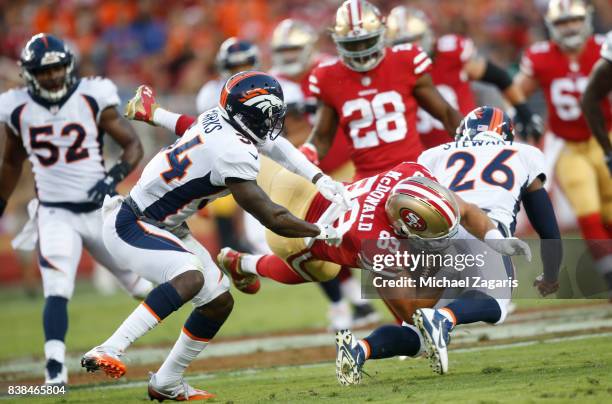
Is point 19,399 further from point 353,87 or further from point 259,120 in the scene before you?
point 353,87

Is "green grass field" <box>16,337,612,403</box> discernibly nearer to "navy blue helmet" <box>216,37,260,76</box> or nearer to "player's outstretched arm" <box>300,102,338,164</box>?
"player's outstretched arm" <box>300,102,338,164</box>

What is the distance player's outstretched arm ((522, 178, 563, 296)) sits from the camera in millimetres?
6016

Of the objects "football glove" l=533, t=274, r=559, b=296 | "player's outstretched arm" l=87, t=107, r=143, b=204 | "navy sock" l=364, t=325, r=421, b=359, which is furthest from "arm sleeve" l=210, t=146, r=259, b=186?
"football glove" l=533, t=274, r=559, b=296

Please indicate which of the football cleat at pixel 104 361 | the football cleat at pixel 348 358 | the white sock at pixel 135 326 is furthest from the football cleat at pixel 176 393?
the football cleat at pixel 348 358

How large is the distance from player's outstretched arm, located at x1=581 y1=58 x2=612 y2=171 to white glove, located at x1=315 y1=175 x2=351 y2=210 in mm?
2643

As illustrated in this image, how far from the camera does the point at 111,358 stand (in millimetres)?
5188

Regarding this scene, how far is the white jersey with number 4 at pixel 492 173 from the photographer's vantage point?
5.87 meters

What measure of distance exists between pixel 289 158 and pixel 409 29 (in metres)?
3.00

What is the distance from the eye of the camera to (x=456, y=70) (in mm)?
8719

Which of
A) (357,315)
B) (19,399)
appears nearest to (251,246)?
(357,315)

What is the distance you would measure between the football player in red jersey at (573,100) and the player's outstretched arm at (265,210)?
352 cm

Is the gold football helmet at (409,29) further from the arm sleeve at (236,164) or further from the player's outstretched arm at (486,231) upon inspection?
the arm sleeve at (236,164)

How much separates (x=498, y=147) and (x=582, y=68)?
2.93m

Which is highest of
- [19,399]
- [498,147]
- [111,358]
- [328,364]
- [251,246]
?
[498,147]
